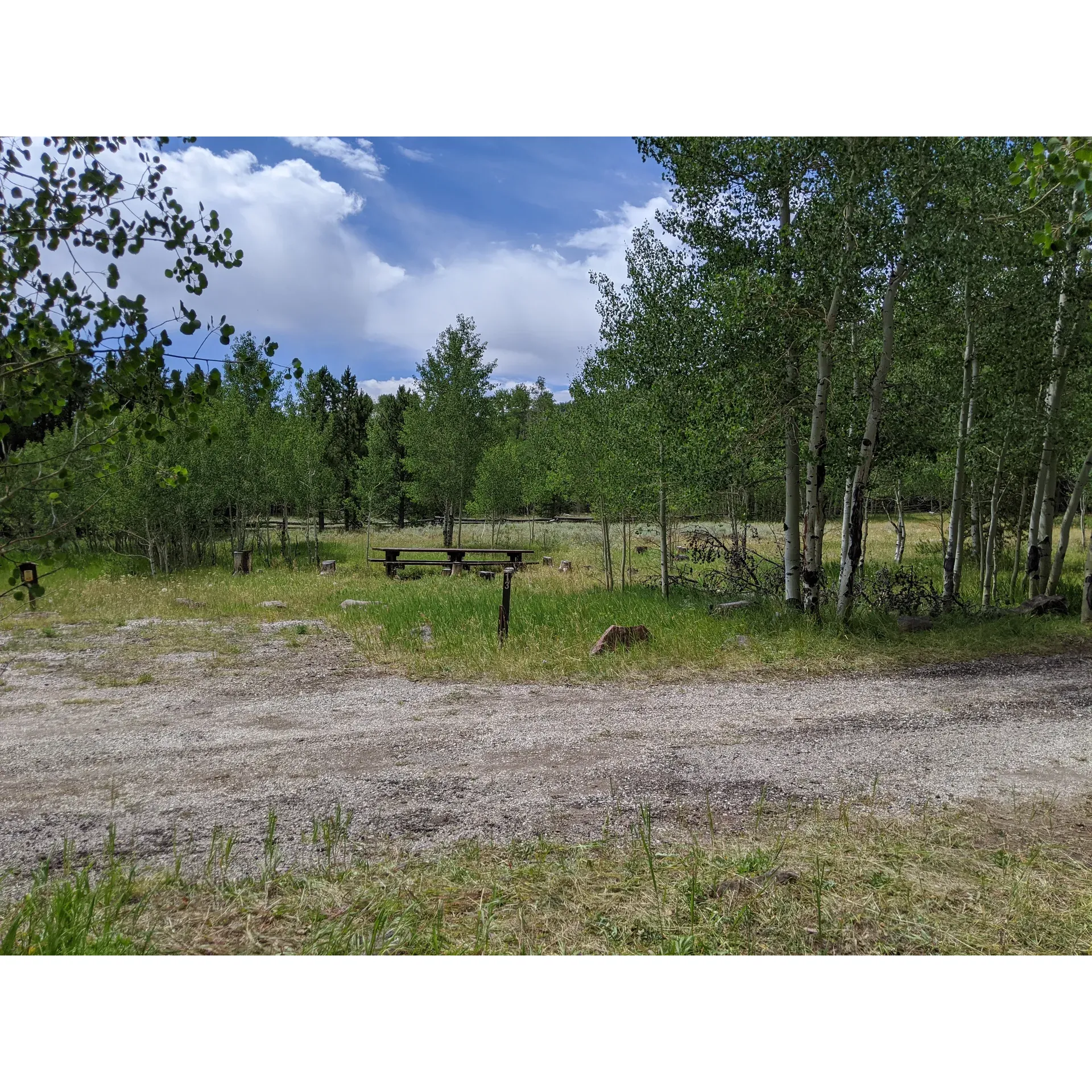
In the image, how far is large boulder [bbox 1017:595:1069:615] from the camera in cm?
A: 1091

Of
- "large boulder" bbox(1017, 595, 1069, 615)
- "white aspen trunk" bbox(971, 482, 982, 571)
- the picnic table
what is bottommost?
the picnic table

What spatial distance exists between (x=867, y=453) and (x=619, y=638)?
423cm

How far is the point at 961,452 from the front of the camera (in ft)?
37.4

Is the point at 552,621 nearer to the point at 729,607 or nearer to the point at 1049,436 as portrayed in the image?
the point at 729,607

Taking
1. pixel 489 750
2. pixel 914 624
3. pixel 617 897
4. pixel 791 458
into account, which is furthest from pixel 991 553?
pixel 617 897

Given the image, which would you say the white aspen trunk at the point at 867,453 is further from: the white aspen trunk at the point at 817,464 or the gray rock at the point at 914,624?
the gray rock at the point at 914,624

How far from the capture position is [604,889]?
3.57m

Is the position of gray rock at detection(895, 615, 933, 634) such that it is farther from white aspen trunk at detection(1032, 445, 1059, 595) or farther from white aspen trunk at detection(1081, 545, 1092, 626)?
white aspen trunk at detection(1032, 445, 1059, 595)

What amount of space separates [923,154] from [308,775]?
9618 millimetres

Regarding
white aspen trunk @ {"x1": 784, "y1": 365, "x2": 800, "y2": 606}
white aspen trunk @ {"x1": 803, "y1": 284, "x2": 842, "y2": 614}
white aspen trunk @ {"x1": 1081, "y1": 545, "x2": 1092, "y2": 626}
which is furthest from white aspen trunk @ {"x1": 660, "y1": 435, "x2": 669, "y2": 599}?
white aspen trunk @ {"x1": 1081, "y1": 545, "x2": 1092, "y2": 626}

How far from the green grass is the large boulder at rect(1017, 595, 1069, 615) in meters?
7.87

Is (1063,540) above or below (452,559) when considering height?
above
